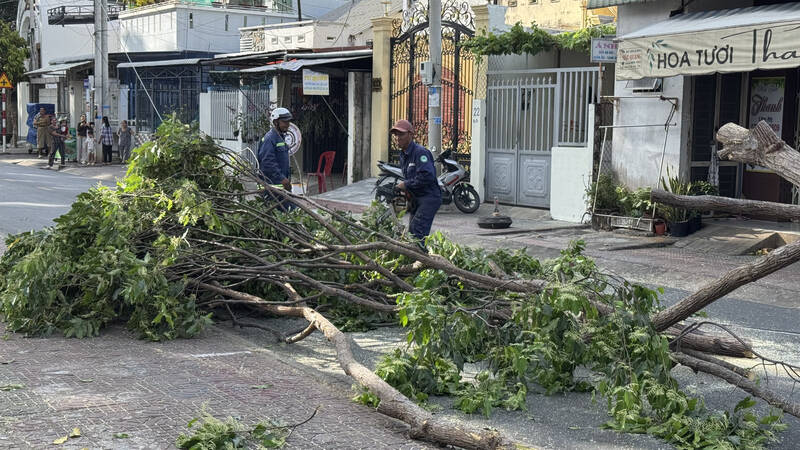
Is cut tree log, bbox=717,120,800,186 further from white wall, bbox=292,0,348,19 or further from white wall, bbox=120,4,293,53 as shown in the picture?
white wall, bbox=292,0,348,19

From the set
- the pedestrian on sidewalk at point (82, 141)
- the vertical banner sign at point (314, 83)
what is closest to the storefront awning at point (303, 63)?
the vertical banner sign at point (314, 83)

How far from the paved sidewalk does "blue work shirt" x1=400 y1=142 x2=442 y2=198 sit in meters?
3.17

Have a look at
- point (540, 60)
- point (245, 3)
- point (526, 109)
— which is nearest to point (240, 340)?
point (526, 109)

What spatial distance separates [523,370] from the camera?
562 cm

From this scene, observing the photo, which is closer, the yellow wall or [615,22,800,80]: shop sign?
[615,22,800,80]: shop sign

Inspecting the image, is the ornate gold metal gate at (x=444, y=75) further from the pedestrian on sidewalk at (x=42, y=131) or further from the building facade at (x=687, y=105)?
the pedestrian on sidewalk at (x=42, y=131)

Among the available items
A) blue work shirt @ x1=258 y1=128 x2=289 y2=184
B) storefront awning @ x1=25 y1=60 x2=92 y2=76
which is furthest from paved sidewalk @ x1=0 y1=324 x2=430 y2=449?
storefront awning @ x1=25 y1=60 x2=92 y2=76

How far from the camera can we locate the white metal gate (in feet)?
55.6

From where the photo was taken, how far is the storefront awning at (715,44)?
11266 mm

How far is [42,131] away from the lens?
Result: 114ft

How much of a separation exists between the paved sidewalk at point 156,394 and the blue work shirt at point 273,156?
3692 mm

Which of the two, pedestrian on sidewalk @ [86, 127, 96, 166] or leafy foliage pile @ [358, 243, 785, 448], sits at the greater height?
pedestrian on sidewalk @ [86, 127, 96, 166]

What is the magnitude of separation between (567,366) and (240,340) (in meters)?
2.71

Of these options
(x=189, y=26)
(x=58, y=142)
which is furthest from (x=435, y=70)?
(x=189, y=26)
